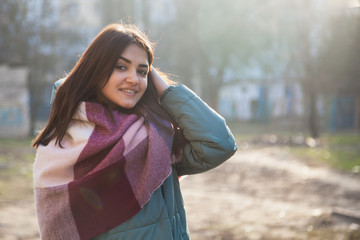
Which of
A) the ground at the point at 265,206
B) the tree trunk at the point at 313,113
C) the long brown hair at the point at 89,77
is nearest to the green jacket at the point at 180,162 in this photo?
the long brown hair at the point at 89,77

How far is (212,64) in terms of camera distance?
1126 inches

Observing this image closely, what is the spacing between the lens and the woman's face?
2102 mm

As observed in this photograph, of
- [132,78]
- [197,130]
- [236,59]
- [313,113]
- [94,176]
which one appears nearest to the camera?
[94,176]

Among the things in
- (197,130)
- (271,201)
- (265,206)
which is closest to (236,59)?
(271,201)

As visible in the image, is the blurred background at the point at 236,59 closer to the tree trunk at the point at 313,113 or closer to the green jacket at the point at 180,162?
the tree trunk at the point at 313,113

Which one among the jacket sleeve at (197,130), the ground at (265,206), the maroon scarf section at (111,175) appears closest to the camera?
the maroon scarf section at (111,175)

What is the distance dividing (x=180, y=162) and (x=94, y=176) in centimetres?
54

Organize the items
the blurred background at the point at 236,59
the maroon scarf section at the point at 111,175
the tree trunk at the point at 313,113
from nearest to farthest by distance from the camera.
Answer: the maroon scarf section at the point at 111,175 → the blurred background at the point at 236,59 → the tree trunk at the point at 313,113

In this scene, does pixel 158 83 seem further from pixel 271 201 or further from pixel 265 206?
pixel 271 201

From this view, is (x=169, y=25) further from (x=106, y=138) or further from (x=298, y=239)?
(x=106, y=138)

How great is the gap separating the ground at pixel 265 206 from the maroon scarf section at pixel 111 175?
121 inches

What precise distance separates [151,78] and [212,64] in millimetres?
Answer: 26586

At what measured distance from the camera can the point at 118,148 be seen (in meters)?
1.95

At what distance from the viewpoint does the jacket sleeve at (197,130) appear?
2197 millimetres
